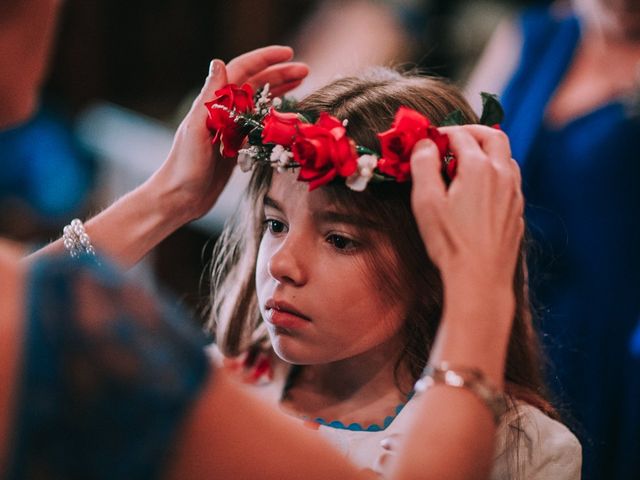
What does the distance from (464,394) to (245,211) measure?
28.3 inches

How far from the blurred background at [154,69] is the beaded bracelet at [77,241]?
170cm

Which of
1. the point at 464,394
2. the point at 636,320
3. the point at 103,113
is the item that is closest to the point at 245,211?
the point at 464,394

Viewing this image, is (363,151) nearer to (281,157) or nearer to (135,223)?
(281,157)

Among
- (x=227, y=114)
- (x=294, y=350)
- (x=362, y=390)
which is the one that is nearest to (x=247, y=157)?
(x=227, y=114)

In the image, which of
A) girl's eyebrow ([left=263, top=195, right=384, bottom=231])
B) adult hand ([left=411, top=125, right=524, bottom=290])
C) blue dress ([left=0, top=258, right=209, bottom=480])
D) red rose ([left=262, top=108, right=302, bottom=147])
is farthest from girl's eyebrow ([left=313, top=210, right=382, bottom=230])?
blue dress ([left=0, top=258, right=209, bottom=480])

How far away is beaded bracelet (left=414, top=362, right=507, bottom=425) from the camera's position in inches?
34.5

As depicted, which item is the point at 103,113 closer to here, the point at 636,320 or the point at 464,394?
the point at 636,320

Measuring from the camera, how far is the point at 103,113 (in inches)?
151

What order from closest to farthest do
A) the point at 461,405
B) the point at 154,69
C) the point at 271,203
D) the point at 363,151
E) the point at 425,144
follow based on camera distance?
1. the point at 461,405
2. the point at 425,144
3. the point at 363,151
4. the point at 271,203
5. the point at 154,69

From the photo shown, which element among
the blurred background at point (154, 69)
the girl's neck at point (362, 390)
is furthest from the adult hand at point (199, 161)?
the blurred background at point (154, 69)

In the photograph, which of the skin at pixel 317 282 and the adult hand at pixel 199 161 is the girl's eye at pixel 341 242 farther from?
the adult hand at pixel 199 161

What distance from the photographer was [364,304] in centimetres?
123

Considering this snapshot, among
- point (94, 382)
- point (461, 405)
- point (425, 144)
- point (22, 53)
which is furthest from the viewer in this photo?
point (425, 144)

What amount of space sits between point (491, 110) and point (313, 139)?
294mm
